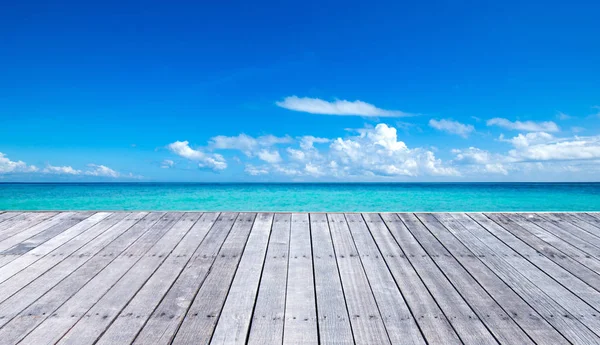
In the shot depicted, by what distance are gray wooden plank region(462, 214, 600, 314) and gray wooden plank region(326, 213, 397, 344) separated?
1167 mm

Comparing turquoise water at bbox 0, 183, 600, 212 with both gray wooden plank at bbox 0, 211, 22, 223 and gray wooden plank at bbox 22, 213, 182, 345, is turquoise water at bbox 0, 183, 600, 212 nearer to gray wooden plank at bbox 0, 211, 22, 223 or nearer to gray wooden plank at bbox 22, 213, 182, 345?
gray wooden plank at bbox 0, 211, 22, 223

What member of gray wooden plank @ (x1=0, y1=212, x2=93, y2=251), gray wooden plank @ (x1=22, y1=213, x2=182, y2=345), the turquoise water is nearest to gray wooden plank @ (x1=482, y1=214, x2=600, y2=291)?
gray wooden plank @ (x1=22, y1=213, x2=182, y2=345)

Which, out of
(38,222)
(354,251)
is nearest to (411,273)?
(354,251)

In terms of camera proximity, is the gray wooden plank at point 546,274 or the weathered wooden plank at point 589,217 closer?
the gray wooden plank at point 546,274

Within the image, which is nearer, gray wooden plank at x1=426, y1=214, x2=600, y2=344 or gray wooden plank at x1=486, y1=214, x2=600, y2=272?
gray wooden plank at x1=426, y1=214, x2=600, y2=344

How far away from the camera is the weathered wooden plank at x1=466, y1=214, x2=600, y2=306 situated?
8.04ft

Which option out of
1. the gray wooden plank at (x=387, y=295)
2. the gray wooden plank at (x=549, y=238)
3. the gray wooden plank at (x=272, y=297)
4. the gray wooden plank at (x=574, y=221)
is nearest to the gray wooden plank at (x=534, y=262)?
the gray wooden plank at (x=549, y=238)

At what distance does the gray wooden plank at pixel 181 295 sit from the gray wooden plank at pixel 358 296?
0.95m

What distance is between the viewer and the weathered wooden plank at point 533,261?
2451 mm

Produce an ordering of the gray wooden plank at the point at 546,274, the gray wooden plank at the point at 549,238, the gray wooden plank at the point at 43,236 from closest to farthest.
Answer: the gray wooden plank at the point at 546,274
the gray wooden plank at the point at 549,238
the gray wooden plank at the point at 43,236

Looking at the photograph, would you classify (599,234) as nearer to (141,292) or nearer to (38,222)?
(141,292)

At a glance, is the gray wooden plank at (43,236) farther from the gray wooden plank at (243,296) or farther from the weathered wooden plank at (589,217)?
the weathered wooden plank at (589,217)

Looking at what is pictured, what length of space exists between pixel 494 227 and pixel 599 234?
1012mm

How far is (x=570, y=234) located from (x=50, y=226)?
5531 mm
